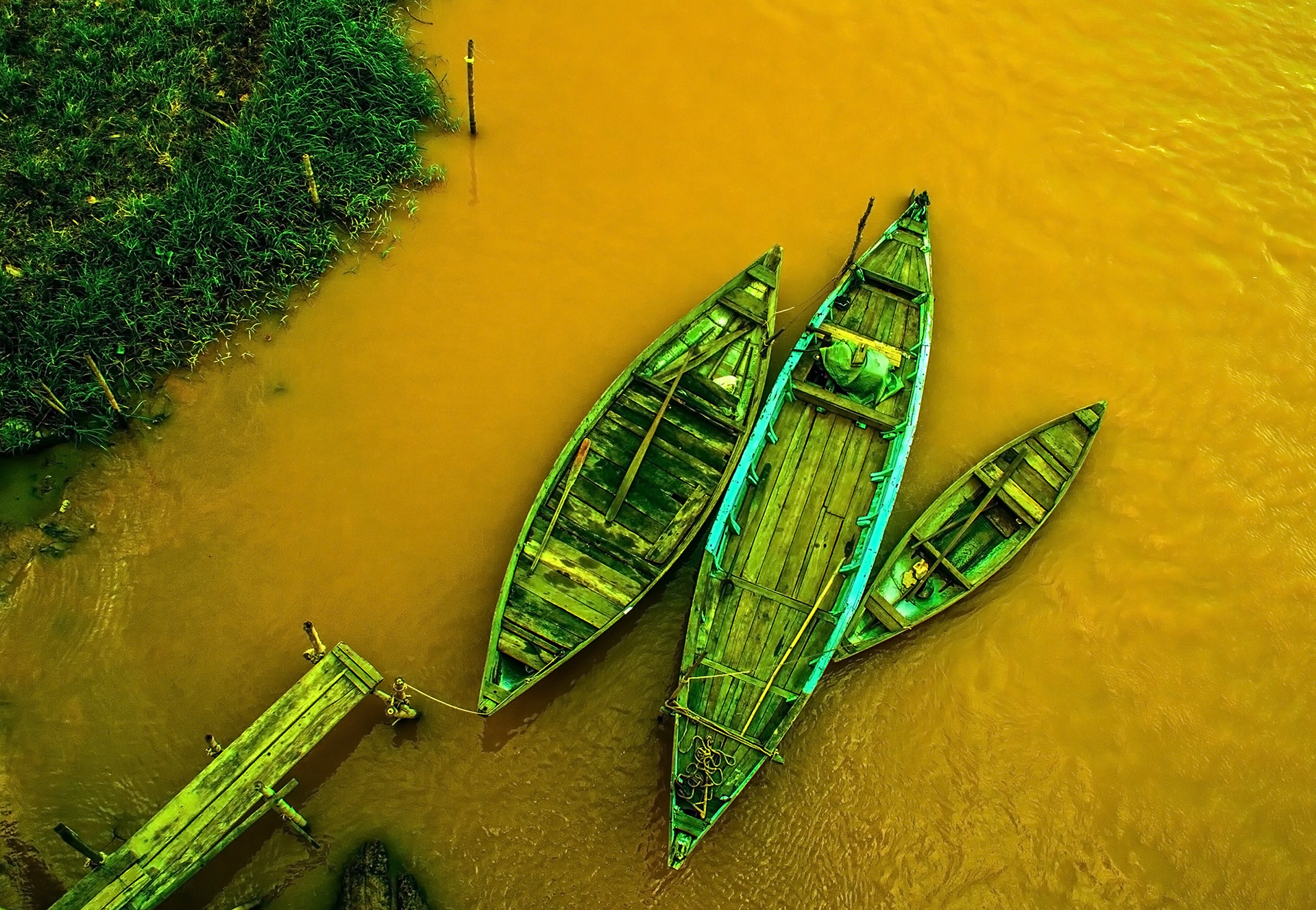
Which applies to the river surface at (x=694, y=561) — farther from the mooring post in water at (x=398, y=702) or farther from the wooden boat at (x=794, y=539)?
the wooden boat at (x=794, y=539)

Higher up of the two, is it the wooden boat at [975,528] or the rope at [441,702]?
the wooden boat at [975,528]

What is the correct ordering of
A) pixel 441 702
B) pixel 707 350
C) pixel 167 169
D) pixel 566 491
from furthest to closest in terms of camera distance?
pixel 167 169
pixel 707 350
pixel 566 491
pixel 441 702

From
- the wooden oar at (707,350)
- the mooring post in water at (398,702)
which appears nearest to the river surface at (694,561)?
the mooring post in water at (398,702)

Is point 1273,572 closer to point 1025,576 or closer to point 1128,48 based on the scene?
point 1025,576

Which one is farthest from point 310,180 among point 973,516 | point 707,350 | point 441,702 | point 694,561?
point 973,516

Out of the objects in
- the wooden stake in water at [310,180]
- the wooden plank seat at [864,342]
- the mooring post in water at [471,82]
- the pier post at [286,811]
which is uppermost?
the mooring post in water at [471,82]

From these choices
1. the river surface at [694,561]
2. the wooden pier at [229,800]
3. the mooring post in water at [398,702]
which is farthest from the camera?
the river surface at [694,561]

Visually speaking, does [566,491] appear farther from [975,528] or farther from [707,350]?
[975,528]
